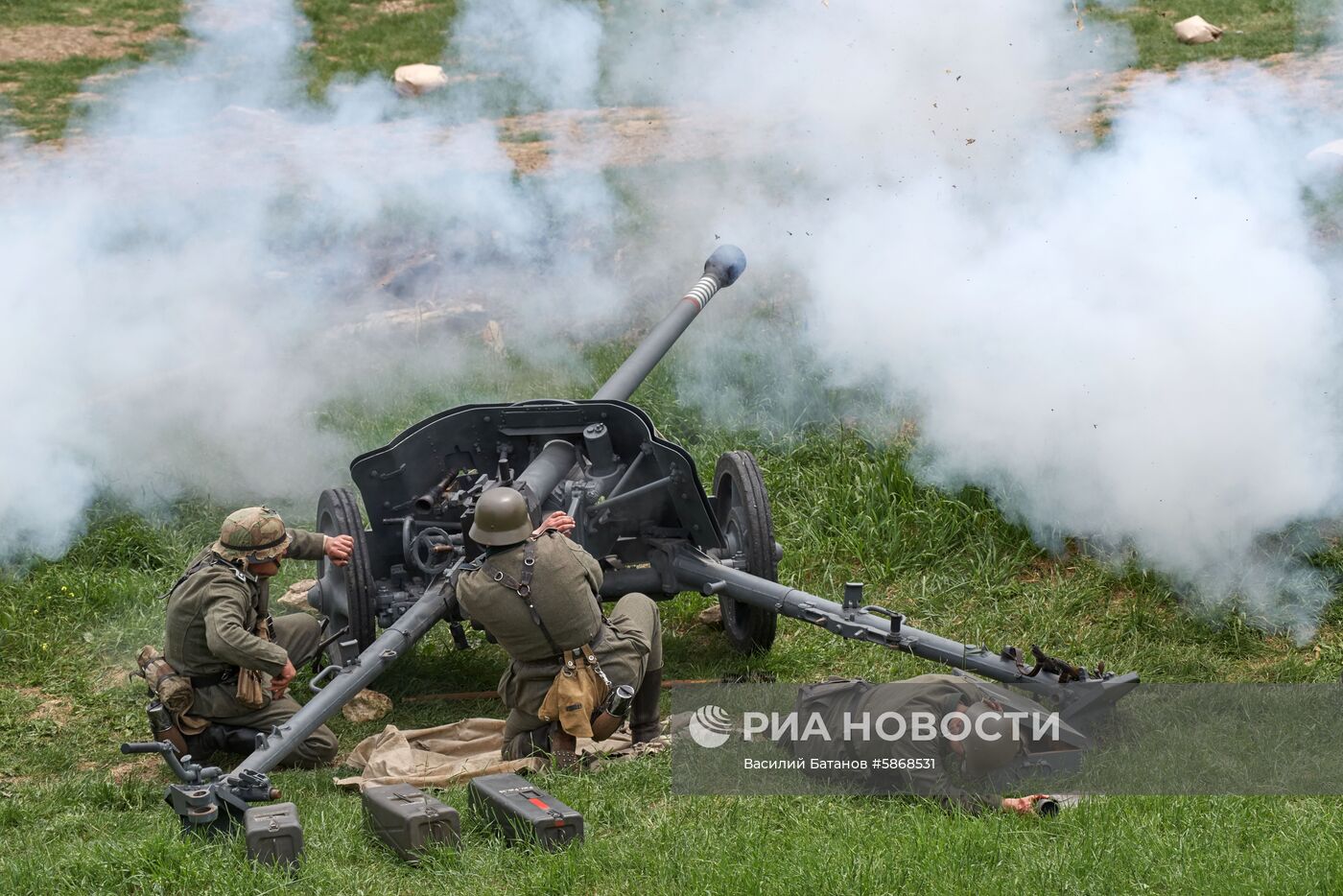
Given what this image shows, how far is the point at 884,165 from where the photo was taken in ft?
41.4

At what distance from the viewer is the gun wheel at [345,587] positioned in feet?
26.5

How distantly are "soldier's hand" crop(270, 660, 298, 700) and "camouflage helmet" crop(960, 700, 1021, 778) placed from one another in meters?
2.98

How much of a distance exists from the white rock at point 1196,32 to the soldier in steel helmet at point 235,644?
1135cm

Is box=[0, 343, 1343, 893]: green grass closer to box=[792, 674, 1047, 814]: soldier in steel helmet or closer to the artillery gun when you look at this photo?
box=[792, 674, 1047, 814]: soldier in steel helmet

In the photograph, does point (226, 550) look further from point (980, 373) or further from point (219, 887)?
point (980, 373)

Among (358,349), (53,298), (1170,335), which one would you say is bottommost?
(358,349)

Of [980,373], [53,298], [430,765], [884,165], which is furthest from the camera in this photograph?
[884,165]

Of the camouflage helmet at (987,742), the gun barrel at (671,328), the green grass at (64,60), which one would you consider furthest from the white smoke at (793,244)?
the camouflage helmet at (987,742)

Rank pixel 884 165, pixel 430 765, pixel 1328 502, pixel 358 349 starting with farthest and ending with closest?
pixel 358 349 → pixel 884 165 → pixel 1328 502 → pixel 430 765

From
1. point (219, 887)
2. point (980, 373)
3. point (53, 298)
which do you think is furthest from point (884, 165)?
point (219, 887)

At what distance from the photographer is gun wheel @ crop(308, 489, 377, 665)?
808cm

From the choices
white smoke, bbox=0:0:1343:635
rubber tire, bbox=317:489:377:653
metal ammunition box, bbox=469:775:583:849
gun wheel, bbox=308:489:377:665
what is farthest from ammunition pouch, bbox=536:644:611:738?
white smoke, bbox=0:0:1343:635

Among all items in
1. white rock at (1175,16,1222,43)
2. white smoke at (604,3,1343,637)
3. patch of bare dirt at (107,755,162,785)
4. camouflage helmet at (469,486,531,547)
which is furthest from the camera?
→ white rock at (1175,16,1222,43)

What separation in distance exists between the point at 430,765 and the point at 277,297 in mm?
6956
